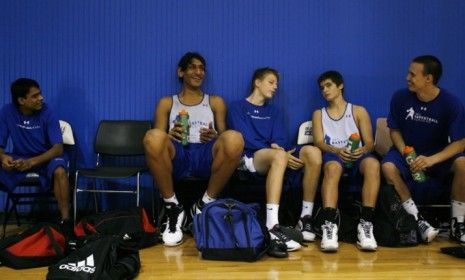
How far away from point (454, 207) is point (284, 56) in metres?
A: 1.73

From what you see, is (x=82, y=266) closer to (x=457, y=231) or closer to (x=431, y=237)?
(x=431, y=237)

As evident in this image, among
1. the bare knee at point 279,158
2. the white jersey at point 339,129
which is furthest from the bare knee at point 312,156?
the white jersey at point 339,129

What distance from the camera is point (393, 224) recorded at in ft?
9.55

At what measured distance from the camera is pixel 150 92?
3873mm

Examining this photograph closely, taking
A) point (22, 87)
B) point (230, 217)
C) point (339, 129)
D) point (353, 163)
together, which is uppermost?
point (22, 87)

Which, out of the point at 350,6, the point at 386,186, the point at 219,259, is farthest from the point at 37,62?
the point at 386,186

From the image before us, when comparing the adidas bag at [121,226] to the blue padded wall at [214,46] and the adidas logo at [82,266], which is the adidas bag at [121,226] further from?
the blue padded wall at [214,46]

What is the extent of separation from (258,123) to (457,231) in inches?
60.7

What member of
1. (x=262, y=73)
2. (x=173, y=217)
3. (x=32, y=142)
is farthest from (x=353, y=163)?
(x=32, y=142)

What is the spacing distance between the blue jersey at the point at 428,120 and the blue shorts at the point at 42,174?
2.36 m

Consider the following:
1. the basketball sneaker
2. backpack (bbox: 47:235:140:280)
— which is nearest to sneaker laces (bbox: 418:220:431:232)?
the basketball sneaker

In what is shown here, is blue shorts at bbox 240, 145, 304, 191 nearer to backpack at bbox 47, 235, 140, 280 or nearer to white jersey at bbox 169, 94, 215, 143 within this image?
white jersey at bbox 169, 94, 215, 143

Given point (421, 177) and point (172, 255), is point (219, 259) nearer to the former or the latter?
point (172, 255)

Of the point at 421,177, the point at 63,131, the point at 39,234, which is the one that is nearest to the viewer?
the point at 39,234
